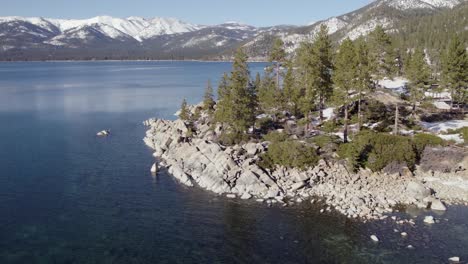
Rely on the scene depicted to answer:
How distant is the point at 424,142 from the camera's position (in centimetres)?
5569

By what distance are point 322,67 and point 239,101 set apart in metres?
14.5

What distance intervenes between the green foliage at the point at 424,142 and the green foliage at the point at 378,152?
1080 millimetres

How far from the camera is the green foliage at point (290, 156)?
53875 millimetres

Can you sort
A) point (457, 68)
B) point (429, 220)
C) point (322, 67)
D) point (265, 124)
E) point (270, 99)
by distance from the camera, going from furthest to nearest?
point (457, 68)
point (265, 124)
point (270, 99)
point (322, 67)
point (429, 220)

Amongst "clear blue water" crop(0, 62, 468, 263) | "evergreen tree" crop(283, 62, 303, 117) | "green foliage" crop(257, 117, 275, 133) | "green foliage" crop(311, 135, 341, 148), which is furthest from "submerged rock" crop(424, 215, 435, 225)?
"green foliage" crop(257, 117, 275, 133)

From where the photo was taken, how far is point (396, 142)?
5506cm

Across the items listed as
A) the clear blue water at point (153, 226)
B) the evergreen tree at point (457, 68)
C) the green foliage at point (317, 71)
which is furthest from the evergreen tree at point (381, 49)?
the clear blue water at point (153, 226)

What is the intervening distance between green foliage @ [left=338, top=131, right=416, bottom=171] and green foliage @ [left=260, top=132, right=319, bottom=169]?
4.33m

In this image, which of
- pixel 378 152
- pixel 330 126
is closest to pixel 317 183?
pixel 378 152

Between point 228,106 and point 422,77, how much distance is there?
3268cm

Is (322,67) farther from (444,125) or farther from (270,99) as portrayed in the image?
(444,125)

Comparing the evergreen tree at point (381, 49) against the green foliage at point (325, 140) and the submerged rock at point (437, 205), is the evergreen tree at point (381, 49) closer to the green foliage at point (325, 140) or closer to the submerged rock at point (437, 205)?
the green foliage at point (325, 140)

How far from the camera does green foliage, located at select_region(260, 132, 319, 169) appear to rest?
53875mm

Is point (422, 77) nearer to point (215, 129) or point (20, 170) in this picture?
point (215, 129)
